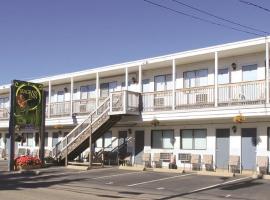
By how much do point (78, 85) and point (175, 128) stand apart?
34.3 feet

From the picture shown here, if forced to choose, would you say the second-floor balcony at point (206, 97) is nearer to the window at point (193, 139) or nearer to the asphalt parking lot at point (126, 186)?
the window at point (193, 139)

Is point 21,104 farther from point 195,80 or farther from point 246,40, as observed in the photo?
point 246,40

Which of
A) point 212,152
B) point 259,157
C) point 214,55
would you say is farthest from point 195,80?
point 259,157

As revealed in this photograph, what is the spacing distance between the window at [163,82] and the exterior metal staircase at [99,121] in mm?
2761

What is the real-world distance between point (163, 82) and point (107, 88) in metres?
5.16

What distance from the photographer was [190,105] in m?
24.5

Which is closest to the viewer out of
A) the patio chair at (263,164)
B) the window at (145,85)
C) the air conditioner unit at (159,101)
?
the patio chair at (263,164)

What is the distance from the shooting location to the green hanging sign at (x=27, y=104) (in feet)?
90.3

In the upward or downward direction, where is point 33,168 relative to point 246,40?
downward

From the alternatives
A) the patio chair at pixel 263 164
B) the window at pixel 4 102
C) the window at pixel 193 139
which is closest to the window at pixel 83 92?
the window at pixel 193 139

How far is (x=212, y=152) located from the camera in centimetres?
2520

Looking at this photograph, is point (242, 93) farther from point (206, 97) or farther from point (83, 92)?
point (83, 92)

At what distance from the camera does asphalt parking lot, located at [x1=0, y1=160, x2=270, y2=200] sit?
15.9 meters

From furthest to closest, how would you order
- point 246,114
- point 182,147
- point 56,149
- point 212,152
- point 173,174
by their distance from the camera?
1. point 56,149
2. point 182,147
3. point 212,152
4. point 173,174
5. point 246,114
